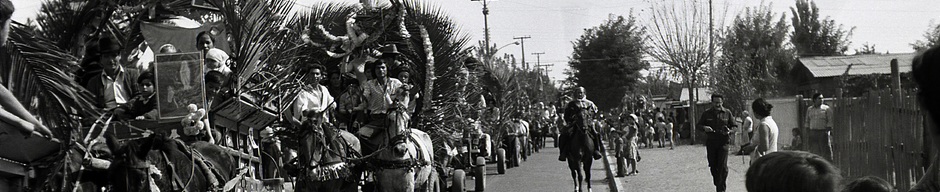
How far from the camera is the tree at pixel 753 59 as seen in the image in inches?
1314

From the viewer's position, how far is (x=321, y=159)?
29.5 feet

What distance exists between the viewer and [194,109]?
7.60 metres

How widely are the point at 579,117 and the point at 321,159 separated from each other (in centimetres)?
646

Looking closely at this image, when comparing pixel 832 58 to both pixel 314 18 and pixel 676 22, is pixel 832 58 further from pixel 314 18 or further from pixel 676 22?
pixel 314 18

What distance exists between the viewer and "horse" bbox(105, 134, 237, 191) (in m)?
5.84

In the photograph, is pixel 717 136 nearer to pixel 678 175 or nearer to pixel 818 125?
pixel 818 125

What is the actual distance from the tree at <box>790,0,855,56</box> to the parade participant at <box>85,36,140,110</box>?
47090 mm

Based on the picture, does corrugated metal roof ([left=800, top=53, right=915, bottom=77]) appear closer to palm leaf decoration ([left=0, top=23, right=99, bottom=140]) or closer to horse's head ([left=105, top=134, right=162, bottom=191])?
horse's head ([left=105, top=134, right=162, bottom=191])

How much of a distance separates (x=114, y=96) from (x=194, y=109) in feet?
1.98

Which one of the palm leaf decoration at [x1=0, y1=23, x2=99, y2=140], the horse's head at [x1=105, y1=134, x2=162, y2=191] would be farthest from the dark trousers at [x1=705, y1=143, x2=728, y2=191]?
the palm leaf decoration at [x1=0, y1=23, x2=99, y2=140]

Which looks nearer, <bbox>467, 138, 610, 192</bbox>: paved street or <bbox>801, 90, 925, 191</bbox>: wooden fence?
<bbox>801, 90, 925, 191</bbox>: wooden fence

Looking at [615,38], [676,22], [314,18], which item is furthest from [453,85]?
[615,38]

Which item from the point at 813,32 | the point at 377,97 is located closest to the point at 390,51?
the point at 377,97

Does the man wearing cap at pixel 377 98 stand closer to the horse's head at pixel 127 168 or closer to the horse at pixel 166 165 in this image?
the horse at pixel 166 165
